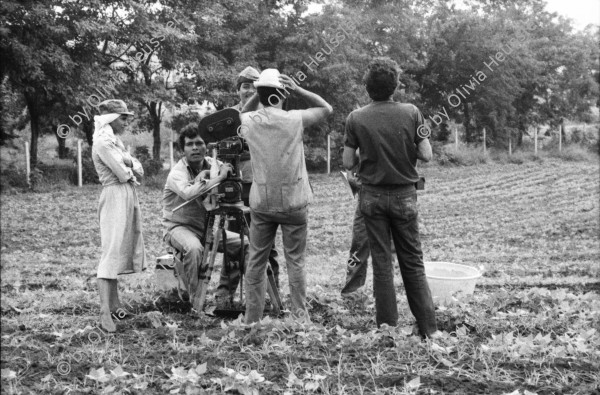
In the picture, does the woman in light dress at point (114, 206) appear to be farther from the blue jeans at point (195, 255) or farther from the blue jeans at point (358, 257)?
the blue jeans at point (358, 257)

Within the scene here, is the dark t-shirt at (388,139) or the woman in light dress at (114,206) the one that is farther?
the woman in light dress at (114,206)

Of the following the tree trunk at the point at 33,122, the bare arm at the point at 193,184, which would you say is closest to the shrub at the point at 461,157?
the tree trunk at the point at 33,122

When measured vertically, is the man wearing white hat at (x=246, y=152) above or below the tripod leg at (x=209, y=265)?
above

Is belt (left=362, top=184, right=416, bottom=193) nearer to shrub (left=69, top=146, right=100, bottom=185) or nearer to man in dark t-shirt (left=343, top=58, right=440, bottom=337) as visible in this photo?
man in dark t-shirt (left=343, top=58, right=440, bottom=337)

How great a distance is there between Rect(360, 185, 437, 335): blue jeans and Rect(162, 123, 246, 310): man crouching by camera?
139 cm

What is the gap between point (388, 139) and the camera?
440 centimetres

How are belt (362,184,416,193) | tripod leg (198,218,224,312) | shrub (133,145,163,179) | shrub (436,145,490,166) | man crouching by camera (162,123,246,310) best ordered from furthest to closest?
shrub (436,145,490,166), shrub (133,145,163,179), man crouching by camera (162,123,246,310), tripod leg (198,218,224,312), belt (362,184,416,193)

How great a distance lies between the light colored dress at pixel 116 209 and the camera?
4957mm

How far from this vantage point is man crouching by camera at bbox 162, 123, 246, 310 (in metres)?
5.32

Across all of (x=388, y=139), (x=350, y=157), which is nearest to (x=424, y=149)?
(x=388, y=139)

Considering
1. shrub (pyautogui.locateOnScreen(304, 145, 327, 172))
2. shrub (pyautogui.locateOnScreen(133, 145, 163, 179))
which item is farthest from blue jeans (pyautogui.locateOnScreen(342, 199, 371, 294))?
shrub (pyautogui.locateOnScreen(304, 145, 327, 172))

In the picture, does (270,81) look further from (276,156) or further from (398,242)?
(398,242)

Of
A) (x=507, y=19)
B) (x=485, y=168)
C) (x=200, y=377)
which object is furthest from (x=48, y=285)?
(x=507, y=19)

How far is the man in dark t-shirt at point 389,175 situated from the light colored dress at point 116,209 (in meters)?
1.72
